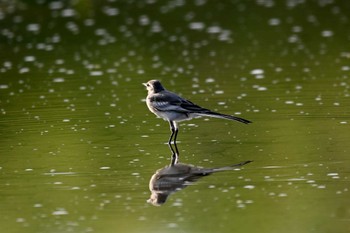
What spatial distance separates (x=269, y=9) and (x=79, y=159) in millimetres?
19013

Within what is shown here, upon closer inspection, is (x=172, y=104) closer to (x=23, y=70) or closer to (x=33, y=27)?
(x=23, y=70)

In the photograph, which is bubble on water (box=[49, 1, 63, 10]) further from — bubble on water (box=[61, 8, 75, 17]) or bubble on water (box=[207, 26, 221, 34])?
bubble on water (box=[207, 26, 221, 34])

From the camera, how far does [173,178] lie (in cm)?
1309

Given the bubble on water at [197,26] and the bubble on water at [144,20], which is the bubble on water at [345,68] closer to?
the bubble on water at [197,26]

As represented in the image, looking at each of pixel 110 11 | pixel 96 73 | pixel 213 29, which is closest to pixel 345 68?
pixel 96 73

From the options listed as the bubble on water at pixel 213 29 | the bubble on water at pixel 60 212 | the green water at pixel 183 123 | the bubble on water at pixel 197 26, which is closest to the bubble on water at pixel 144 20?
the green water at pixel 183 123

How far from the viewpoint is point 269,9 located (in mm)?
A: 32562

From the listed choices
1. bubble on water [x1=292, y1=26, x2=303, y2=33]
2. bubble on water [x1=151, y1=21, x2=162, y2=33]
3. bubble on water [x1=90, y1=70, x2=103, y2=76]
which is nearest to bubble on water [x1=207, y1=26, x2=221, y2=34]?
bubble on water [x1=151, y1=21, x2=162, y2=33]

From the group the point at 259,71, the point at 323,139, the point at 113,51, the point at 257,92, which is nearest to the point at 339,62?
the point at 259,71

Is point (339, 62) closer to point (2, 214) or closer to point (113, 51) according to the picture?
point (113, 51)

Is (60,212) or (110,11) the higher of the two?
(110,11)

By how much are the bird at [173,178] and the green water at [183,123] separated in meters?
0.14

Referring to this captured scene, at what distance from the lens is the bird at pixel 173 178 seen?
40.2 ft

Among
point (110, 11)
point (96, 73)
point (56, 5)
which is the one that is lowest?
point (96, 73)
